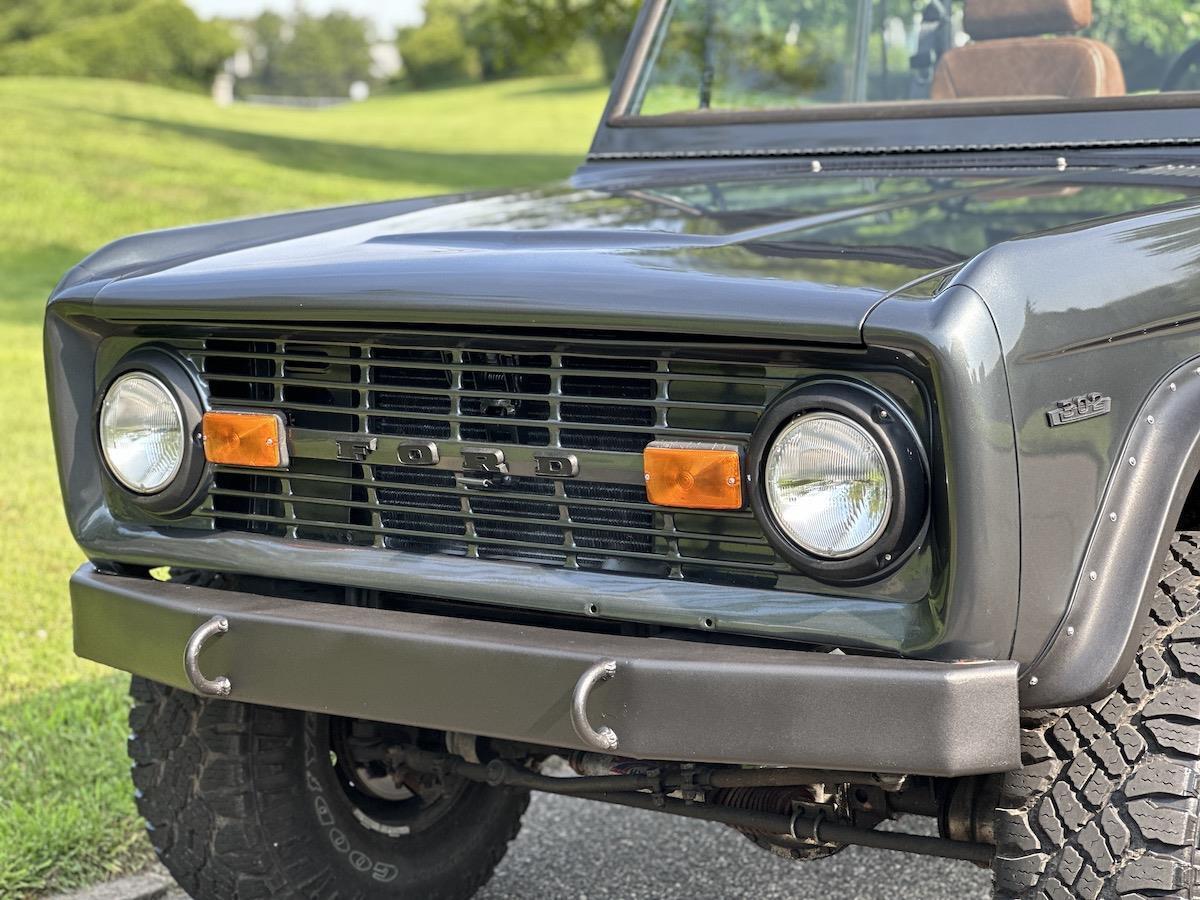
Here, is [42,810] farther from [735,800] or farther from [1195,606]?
[1195,606]

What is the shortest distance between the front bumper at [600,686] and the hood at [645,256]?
424 mm

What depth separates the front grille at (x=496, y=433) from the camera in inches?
81.7

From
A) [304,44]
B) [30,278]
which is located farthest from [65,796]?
[304,44]

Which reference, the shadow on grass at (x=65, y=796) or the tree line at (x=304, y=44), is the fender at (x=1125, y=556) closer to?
the shadow on grass at (x=65, y=796)

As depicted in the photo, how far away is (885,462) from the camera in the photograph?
1901 mm

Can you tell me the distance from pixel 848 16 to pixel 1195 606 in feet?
6.58

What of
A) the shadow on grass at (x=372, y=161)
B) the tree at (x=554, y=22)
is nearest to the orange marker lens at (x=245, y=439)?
the tree at (x=554, y=22)

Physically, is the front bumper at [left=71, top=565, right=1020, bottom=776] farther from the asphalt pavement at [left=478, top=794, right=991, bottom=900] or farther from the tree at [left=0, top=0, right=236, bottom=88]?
the tree at [left=0, top=0, right=236, bottom=88]

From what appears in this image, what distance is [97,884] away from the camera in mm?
3240

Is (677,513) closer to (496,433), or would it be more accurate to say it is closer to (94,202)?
(496,433)

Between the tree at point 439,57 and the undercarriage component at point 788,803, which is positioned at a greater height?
the tree at point 439,57

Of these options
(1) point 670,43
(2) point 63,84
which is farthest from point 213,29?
(1) point 670,43

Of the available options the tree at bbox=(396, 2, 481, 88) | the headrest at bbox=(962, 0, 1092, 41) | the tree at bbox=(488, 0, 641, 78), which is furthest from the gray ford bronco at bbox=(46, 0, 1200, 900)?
the tree at bbox=(396, 2, 481, 88)

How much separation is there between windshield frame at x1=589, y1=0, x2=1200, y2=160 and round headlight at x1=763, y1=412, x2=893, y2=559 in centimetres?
132
